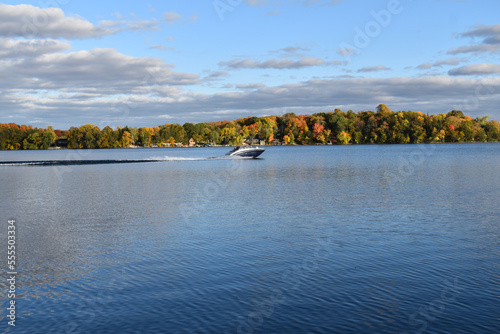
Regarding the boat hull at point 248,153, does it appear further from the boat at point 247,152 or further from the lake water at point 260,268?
the lake water at point 260,268

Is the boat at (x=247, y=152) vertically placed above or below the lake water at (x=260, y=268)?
above

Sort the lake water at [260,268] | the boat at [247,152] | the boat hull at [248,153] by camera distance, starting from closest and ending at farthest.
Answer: the lake water at [260,268] < the boat at [247,152] < the boat hull at [248,153]

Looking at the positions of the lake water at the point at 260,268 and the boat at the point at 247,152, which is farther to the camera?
the boat at the point at 247,152

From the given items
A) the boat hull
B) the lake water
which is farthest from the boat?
the lake water

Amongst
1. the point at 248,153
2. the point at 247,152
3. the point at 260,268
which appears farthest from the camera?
the point at 248,153

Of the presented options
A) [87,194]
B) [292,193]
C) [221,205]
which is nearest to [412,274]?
[221,205]

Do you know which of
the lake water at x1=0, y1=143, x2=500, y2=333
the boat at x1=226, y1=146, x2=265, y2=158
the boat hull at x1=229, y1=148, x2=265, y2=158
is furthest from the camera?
the boat hull at x1=229, y1=148, x2=265, y2=158

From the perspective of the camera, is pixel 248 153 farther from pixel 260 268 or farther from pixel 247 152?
pixel 260 268

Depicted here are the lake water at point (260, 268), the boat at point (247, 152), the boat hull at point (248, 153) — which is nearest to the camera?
the lake water at point (260, 268)

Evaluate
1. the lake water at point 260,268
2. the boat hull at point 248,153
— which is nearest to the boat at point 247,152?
the boat hull at point 248,153

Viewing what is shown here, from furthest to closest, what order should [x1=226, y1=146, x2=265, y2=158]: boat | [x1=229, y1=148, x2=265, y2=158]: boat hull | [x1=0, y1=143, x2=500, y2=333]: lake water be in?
[x1=229, y1=148, x2=265, y2=158]: boat hull < [x1=226, y1=146, x2=265, y2=158]: boat < [x1=0, y1=143, x2=500, y2=333]: lake water

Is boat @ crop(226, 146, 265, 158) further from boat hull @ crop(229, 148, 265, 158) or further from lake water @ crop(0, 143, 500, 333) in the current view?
lake water @ crop(0, 143, 500, 333)

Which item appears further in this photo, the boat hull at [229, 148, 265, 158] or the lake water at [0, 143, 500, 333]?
the boat hull at [229, 148, 265, 158]

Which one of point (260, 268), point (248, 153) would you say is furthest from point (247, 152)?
point (260, 268)
